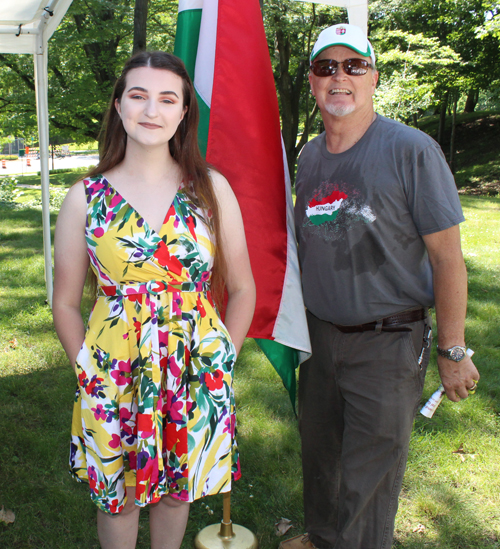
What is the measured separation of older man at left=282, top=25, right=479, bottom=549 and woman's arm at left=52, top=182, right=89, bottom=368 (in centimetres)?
A: 101

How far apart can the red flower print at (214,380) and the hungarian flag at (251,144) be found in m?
0.55

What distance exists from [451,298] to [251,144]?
1.19 metres

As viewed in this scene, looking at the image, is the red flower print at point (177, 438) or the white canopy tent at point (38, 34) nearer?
the red flower print at point (177, 438)

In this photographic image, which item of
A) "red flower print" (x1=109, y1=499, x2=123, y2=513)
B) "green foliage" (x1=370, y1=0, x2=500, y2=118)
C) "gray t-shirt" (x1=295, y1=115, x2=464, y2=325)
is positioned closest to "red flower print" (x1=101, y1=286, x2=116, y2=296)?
"red flower print" (x1=109, y1=499, x2=123, y2=513)

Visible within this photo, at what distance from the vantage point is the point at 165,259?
1965 millimetres

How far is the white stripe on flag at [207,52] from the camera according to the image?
8.37ft

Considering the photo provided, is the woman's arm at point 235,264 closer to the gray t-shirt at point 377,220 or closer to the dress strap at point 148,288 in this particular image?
the dress strap at point 148,288

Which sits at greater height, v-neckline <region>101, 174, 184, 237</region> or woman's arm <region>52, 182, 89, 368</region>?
v-neckline <region>101, 174, 184, 237</region>

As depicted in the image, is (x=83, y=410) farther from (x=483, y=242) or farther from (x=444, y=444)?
(x=483, y=242)

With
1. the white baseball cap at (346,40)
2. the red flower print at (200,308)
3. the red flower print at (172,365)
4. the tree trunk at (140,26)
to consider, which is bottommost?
the red flower print at (172,365)

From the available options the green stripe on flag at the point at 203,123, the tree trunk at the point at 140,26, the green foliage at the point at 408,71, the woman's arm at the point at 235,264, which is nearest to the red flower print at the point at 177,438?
the woman's arm at the point at 235,264

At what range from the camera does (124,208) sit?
77.9 inches

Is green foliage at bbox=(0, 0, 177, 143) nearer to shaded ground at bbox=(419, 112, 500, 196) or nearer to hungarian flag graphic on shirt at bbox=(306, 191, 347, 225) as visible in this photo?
hungarian flag graphic on shirt at bbox=(306, 191, 347, 225)

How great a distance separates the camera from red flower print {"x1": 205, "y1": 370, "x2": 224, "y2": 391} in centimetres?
203
